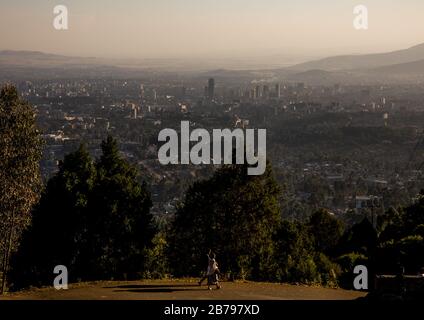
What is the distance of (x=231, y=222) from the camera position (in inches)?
725

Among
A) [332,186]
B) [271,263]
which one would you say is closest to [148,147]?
[332,186]

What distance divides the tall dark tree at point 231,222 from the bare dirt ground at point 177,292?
14.7 feet

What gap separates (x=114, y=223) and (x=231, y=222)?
141 inches

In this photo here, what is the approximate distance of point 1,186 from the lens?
52.6ft

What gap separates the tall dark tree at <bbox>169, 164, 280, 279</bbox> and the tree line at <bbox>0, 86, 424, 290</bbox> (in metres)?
0.03

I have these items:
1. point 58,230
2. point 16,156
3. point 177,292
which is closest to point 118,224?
point 58,230

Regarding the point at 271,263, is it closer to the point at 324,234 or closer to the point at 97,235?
the point at 97,235

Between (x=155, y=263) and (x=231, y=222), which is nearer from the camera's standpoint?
(x=231, y=222)

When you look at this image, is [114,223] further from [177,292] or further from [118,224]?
[177,292]

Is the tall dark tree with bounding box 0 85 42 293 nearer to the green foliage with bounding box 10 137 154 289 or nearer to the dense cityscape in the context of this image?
the green foliage with bounding box 10 137 154 289

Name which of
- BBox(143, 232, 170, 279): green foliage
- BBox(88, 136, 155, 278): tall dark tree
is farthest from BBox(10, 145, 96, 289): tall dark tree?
BBox(143, 232, 170, 279): green foliage

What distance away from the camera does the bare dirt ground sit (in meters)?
11.0
